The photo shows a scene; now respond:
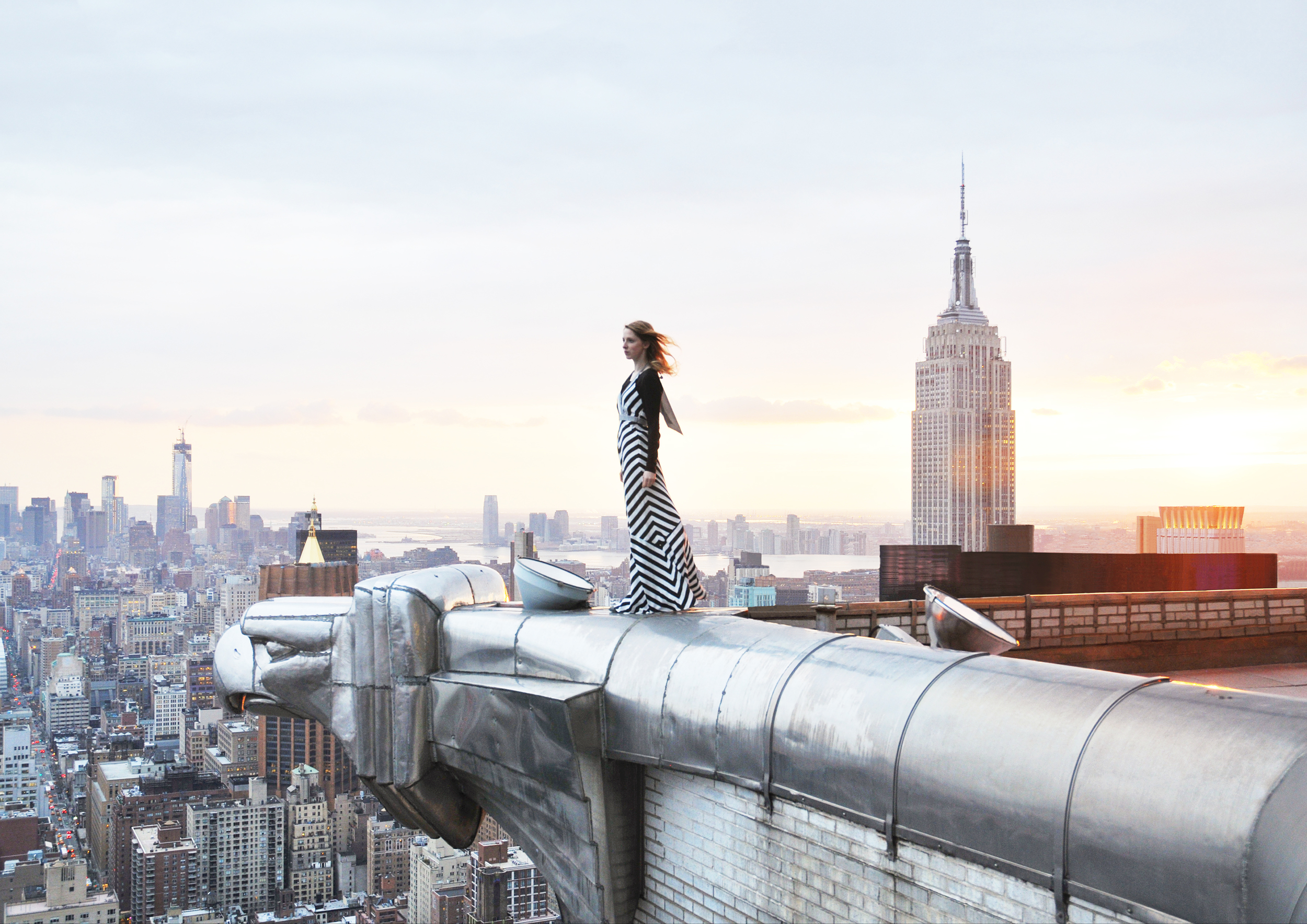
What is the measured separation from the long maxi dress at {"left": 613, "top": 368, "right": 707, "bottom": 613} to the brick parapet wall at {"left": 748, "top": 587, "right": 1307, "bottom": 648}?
162 inches

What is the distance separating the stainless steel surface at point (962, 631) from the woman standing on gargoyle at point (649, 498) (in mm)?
1673

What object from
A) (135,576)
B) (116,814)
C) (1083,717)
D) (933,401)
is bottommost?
(116,814)

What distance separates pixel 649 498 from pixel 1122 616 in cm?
729

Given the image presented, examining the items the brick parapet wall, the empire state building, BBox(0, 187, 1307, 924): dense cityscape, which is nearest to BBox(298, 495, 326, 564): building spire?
BBox(0, 187, 1307, 924): dense cityscape

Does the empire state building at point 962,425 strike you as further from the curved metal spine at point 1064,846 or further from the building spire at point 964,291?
the curved metal spine at point 1064,846

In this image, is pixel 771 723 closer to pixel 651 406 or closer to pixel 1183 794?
pixel 1183 794

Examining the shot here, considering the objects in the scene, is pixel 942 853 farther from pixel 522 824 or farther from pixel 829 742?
pixel 522 824

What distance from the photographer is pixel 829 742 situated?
178 inches

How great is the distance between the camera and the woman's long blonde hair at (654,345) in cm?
625

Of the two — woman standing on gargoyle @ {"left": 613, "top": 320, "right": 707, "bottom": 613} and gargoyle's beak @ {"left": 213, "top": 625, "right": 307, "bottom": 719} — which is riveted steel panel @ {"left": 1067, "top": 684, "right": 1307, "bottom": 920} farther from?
gargoyle's beak @ {"left": 213, "top": 625, "right": 307, "bottom": 719}

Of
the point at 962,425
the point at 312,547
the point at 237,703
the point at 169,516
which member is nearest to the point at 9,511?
the point at 169,516

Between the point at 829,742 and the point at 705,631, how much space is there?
1200mm

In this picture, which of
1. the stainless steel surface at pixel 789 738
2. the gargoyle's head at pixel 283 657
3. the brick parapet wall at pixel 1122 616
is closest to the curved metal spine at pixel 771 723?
the stainless steel surface at pixel 789 738

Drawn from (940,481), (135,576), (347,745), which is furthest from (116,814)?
(940,481)
